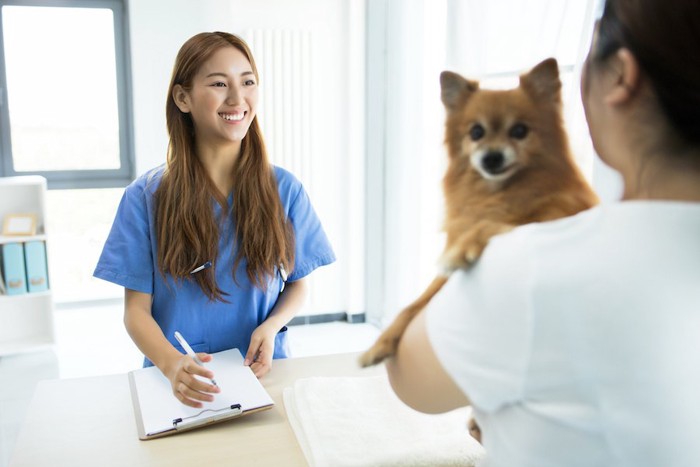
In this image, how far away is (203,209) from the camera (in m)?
1.58

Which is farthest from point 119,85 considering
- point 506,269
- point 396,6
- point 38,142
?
point 506,269

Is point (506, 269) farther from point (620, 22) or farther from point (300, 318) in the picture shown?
point (300, 318)

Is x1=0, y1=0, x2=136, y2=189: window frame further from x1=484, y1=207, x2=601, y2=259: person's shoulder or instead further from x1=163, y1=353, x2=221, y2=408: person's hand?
x1=484, y1=207, x2=601, y2=259: person's shoulder

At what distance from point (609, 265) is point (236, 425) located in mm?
928

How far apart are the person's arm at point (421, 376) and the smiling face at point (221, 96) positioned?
3.42ft

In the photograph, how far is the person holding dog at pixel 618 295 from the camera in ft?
1.65

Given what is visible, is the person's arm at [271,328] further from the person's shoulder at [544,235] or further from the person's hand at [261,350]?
the person's shoulder at [544,235]

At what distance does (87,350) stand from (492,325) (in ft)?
12.0

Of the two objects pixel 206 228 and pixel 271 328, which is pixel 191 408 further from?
pixel 206 228

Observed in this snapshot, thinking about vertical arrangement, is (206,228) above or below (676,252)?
below

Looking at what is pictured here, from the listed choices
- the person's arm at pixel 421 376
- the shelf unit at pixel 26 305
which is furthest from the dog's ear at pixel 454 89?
the shelf unit at pixel 26 305

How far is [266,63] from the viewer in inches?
153

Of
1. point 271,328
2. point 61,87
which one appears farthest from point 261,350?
point 61,87

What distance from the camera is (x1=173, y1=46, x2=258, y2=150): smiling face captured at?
5.18 feet
